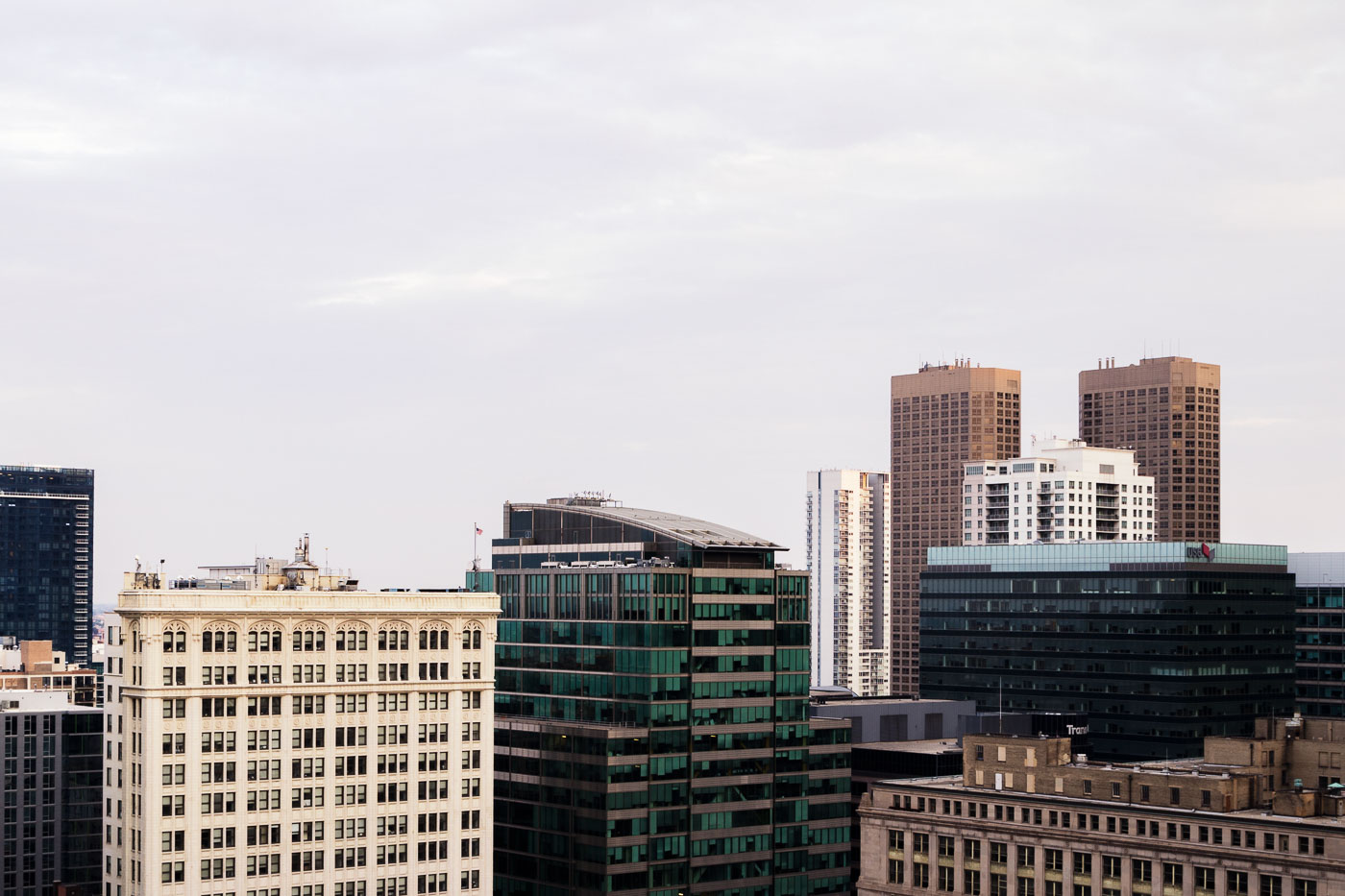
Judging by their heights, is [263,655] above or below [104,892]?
above

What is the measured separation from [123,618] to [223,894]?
3058cm

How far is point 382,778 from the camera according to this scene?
198 metres

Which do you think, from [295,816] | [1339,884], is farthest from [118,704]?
[1339,884]

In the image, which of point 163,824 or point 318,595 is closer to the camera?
point 163,824

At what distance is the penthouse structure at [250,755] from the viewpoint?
185750mm

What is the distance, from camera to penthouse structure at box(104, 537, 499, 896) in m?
186

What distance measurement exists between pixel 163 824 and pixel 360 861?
72.4ft

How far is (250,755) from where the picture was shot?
19038cm

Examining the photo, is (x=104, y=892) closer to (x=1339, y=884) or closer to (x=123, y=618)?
(x=123, y=618)

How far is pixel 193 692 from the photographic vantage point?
618ft

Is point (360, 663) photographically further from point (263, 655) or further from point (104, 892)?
point (104, 892)

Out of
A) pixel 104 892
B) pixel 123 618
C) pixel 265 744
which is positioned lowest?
pixel 104 892

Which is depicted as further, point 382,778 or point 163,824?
point 382,778

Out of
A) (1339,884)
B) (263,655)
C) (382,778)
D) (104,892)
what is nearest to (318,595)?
(263,655)
